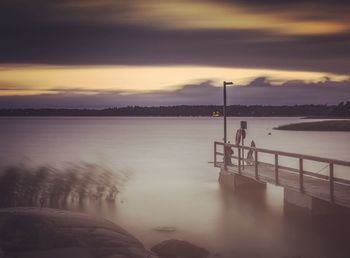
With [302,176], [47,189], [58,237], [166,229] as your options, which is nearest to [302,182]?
[302,176]

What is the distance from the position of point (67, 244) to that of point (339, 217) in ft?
29.2

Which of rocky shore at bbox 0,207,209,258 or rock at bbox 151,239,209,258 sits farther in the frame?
rock at bbox 151,239,209,258

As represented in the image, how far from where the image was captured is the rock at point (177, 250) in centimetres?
1103

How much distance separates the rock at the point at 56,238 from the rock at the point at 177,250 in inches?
43.6

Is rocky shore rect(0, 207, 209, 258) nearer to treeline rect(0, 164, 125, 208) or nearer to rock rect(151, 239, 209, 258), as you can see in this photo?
rock rect(151, 239, 209, 258)

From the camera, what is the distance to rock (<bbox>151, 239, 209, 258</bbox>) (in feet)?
36.2

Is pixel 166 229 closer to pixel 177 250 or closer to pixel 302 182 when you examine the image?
pixel 302 182

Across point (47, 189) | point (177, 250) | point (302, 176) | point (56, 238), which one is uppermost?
point (302, 176)

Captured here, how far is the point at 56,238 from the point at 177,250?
2.94m

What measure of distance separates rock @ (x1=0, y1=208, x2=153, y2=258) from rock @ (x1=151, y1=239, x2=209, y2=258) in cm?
111

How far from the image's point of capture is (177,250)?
436 inches

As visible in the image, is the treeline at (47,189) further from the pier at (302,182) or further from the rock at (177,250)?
the rock at (177,250)

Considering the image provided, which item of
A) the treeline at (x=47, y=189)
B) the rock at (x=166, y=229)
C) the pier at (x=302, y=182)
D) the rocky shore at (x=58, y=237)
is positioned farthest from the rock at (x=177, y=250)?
the treeline at (x=47, y=189)

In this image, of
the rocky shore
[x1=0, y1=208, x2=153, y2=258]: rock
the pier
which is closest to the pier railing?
the pier
